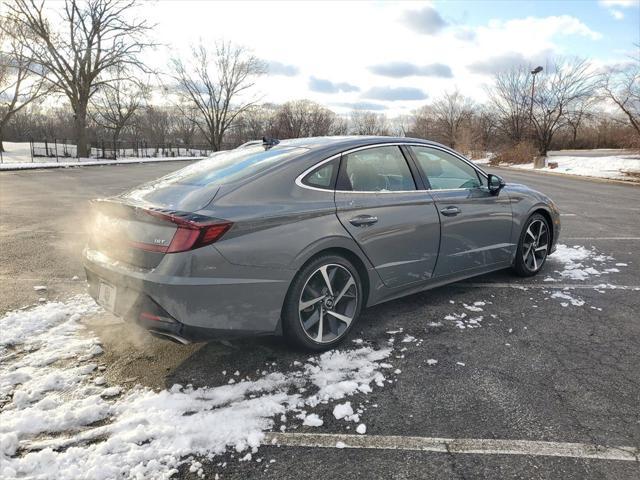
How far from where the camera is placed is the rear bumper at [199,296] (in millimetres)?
2717

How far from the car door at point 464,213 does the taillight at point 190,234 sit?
2.12 m

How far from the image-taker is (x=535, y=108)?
39.3 meters

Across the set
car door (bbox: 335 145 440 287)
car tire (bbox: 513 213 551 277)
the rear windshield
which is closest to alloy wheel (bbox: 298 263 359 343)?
car door (bbox: 335 145 440 287)

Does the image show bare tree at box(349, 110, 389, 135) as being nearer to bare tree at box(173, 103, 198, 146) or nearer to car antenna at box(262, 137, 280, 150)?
bare tree at box(173, 103, 198, 146)

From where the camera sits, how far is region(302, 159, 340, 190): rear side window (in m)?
3.32

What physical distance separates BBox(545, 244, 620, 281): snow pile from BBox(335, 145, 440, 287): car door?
2103 millimetres

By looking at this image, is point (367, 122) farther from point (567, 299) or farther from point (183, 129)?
point (567, 299)

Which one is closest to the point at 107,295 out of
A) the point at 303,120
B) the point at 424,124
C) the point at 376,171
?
the point at 376,171

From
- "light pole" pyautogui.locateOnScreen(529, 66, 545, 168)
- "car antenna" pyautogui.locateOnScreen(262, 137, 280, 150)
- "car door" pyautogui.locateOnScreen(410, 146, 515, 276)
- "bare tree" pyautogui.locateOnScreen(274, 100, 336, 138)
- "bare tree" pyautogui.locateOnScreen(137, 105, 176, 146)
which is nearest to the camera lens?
"car antenna" pyautogui.locateOnScreen(262, 137, 280, 150)

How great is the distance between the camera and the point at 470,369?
311 centimetres

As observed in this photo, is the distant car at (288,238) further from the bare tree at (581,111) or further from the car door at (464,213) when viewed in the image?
the bare tree at (581,111)

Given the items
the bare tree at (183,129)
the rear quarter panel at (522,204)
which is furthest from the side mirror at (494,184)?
the bare tree at (183,129)

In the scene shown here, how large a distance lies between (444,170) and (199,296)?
2.71 meters

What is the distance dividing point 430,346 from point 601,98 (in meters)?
33.5
